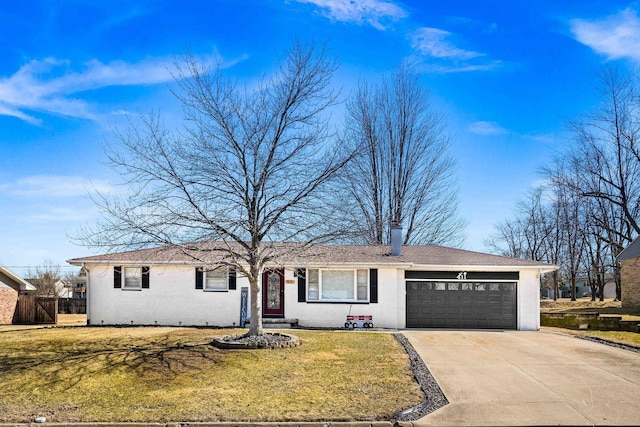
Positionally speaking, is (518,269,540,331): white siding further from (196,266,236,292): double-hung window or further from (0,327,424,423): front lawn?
(196,266,236,292): double-hung window

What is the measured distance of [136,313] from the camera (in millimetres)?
20406

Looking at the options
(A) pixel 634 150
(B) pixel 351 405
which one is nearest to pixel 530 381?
(B) pixel 351 405

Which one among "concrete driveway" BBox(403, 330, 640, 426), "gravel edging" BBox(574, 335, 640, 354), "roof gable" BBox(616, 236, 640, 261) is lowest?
"gravel edging" BBox(574, 335, 640, 354)

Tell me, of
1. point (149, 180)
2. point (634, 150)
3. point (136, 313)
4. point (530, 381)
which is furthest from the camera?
point (634, 150)

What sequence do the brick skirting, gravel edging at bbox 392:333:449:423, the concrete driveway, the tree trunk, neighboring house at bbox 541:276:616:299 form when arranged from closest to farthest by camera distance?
1. the concrete driveway
2. gravel edging at bbox 392:333:449:423
3. the tree trunk
4. the brick skirting
5. neighboring house at bbox 541:276:616:299

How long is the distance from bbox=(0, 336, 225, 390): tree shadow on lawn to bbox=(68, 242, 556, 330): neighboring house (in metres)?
5.94

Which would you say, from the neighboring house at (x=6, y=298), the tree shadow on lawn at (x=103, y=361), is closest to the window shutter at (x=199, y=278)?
the tree shadow on lawn at (x=103, y=361)

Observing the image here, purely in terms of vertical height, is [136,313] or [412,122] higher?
[412,122]

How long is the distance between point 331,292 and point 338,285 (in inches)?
14.5

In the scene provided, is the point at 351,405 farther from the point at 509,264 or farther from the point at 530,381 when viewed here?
the point at 509,264

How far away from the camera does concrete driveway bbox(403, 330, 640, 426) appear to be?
27.7 ft

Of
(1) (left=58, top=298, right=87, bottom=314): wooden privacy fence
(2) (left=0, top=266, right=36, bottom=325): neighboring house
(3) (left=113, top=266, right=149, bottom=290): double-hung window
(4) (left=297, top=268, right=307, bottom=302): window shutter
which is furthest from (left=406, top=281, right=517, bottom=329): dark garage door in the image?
(1) (left=58, top=298, right=87, bottom=314): wooden privacy fence

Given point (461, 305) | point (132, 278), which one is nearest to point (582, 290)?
point (461, 305)

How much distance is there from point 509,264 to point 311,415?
1385 cm
